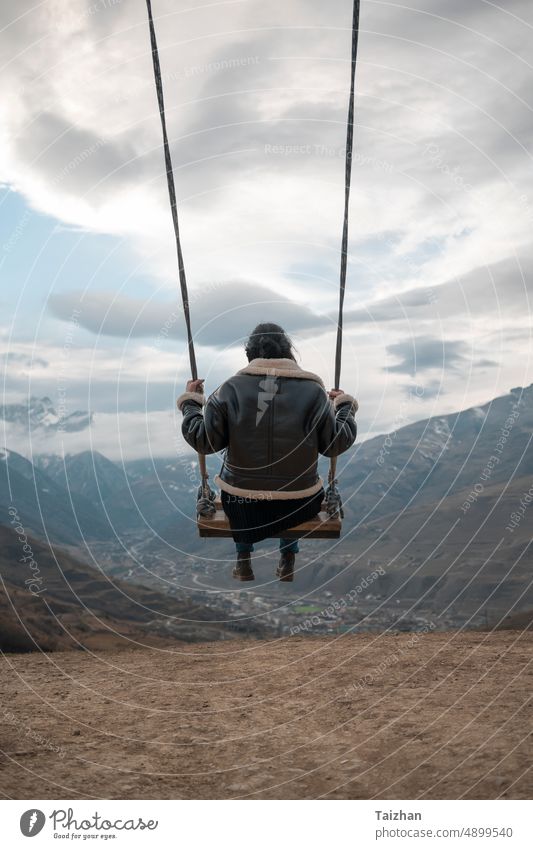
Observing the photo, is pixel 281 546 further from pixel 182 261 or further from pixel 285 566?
pixel 182 261

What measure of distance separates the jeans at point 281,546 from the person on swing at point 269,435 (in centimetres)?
21

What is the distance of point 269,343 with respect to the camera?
11.0m

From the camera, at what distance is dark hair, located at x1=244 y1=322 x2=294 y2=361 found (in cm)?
1104

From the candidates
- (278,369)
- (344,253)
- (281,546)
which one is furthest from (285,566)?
(344,253)

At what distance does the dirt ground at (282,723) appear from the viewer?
10.9 meters

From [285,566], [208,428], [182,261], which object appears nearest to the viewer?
[208,428]

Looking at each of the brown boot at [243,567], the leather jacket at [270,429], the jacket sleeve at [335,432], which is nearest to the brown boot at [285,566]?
the brown boot at [243,567]

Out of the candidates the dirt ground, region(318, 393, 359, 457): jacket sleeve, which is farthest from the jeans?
the dirt ground

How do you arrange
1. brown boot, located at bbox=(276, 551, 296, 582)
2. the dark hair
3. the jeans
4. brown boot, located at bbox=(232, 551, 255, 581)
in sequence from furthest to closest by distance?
brown boot, located at bbox=(276, 551, 296, 582)
brown boot, located at bbox=(232, 551, 255, 581)
the jeans
the dark hair

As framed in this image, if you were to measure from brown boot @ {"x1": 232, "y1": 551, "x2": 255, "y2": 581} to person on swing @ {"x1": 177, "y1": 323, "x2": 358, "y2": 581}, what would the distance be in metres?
0.34

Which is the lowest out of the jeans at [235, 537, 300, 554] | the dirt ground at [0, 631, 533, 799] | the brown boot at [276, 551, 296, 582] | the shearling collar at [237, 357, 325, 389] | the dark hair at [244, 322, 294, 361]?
the dirt ground at [0, 631, 533, 799]

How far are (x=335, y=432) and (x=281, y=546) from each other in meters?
2.34

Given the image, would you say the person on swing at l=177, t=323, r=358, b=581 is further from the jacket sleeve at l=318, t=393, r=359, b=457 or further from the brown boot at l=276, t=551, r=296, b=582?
the brown boot at l=276, t=551, r=296, b=582
